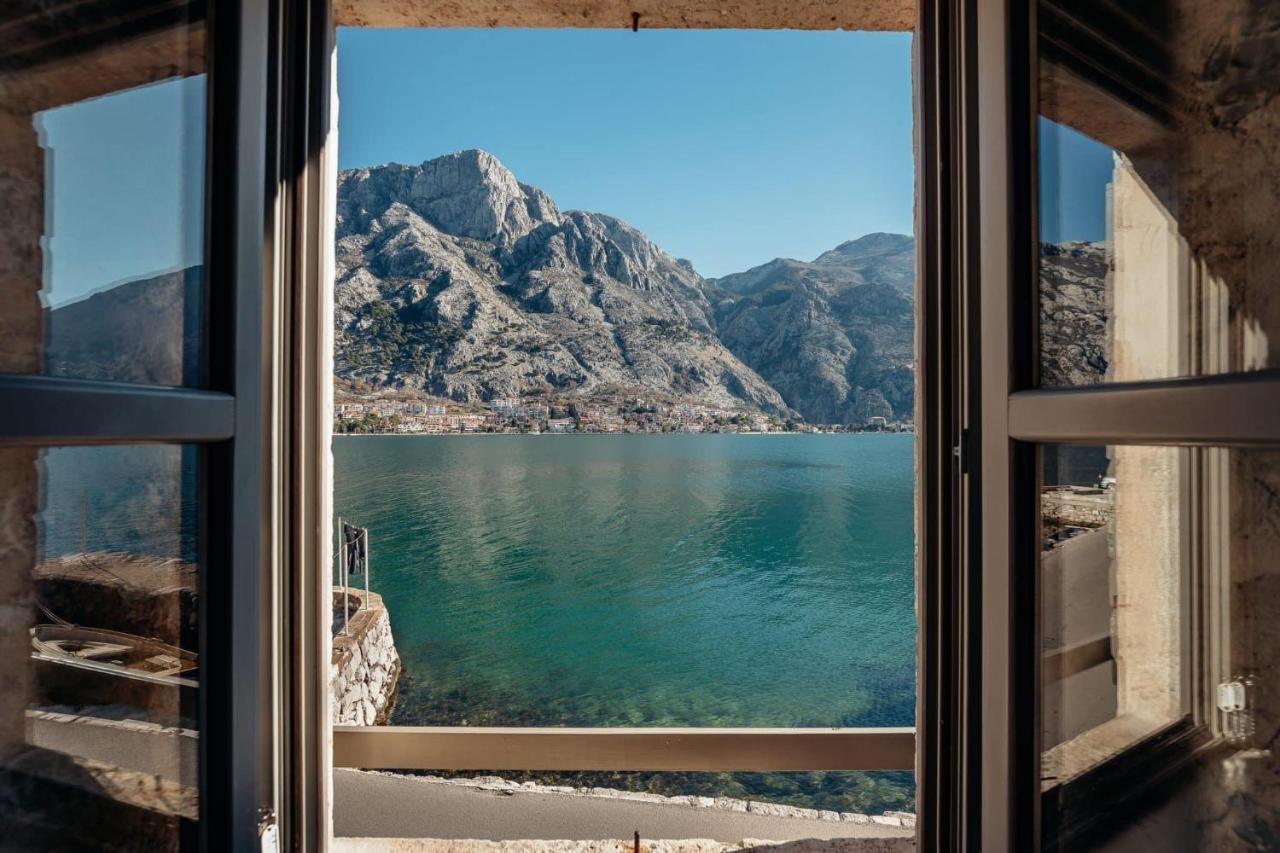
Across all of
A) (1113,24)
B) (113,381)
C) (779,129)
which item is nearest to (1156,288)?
(1113,24)

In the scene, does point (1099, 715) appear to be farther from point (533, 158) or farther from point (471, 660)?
point (533, 158)

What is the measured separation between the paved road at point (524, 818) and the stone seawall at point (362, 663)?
4.68 meters

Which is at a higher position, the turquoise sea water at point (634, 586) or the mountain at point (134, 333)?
the mountain at point (134, 333)

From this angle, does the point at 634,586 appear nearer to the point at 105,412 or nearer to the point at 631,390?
the point at 631,390

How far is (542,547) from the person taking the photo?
25.0 m

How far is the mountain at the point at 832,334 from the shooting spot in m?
34.2

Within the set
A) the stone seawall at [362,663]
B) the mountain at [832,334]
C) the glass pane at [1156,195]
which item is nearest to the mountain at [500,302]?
the mountain at [832,334]

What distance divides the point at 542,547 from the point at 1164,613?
2534 cm

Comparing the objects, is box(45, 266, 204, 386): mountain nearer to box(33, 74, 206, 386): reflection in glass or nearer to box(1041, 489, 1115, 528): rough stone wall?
box(33, 74, 206, 386): reflection in glass

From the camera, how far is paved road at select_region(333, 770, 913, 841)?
5.03 ft

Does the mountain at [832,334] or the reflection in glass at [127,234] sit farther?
the mountain at [832,334]

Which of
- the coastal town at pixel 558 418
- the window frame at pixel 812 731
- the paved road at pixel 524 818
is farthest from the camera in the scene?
the coastal town at pixel 558 418

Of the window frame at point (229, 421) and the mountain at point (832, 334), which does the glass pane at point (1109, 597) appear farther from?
the mountain at point (832, 334)

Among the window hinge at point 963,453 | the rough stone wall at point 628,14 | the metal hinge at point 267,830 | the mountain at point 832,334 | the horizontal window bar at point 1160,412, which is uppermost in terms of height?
the mountain at point 832,334
